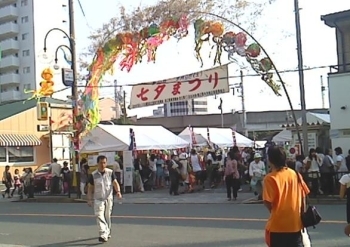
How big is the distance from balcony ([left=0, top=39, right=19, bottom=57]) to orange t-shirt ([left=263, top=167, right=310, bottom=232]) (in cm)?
6853

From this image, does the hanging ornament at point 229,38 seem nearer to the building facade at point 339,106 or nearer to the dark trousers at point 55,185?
the building facade at point 339,106

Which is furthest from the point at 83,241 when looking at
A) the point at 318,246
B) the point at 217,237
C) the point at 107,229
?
the point at 318,246

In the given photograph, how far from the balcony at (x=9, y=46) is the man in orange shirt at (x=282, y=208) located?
68.5 metres

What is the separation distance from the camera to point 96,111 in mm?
25172

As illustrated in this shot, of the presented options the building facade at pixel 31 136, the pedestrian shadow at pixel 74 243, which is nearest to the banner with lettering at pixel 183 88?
the pedestrian shadow at pixel 74 243

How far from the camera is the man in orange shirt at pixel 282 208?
238 inches

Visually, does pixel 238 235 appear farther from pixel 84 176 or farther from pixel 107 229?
pixel 84 176

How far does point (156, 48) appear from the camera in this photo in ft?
78.0

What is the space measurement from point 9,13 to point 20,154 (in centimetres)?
3623

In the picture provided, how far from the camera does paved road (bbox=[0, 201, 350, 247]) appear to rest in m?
11.0

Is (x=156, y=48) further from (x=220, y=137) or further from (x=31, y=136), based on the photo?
(x=31, y=136)

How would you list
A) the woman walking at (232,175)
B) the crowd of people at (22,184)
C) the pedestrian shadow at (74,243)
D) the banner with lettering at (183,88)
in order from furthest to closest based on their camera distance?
the crowd of people at (22,184) < the banner with lettering at (183,88) < the woman walking at (232,175) < the pedestrian shadow at (74,243)

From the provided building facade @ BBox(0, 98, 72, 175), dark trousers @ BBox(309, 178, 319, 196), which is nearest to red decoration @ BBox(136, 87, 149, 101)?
dark trousers @ BBox(309, 178, 319, 196)

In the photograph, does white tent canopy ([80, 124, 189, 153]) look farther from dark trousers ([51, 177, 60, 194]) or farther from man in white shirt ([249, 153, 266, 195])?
man in white shirt ([249, 153, 266, 195])
